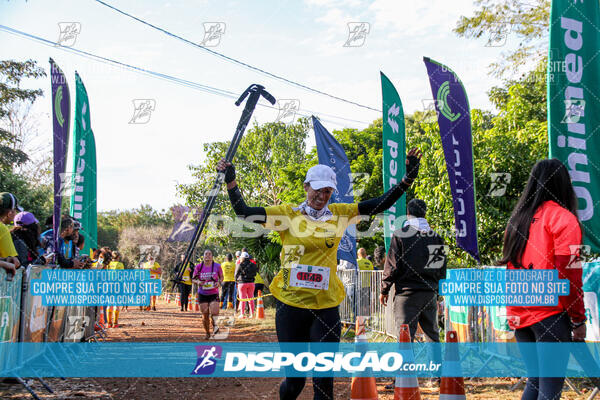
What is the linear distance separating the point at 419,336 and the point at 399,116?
12.8ft

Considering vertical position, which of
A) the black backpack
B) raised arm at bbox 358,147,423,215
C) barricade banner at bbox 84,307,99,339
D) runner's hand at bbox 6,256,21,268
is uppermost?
raised arm at bbox 358,147,423,215

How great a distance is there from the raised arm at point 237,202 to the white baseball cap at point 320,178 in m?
0.43

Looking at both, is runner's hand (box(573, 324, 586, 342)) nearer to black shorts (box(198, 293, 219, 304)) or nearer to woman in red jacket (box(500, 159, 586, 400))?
woman in red jacket (box(500, 159, 586, 400))

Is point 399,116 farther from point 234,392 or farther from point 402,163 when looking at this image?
point 234,392

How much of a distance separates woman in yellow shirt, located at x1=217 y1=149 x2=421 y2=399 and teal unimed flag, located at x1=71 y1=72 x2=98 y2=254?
6.87 metres

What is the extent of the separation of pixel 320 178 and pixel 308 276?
74 cm

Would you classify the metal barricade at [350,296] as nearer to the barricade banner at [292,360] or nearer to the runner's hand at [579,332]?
the barricade banner at [292,360]

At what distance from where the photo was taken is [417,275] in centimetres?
592

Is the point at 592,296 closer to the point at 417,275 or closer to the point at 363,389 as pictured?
the point at 417,275

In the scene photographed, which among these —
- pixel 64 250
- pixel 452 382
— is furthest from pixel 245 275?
pixel 452 382

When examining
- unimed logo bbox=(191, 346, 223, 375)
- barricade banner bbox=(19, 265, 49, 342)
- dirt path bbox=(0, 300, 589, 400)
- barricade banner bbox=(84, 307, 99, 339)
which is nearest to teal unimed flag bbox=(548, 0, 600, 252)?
dirt path bbox=(0, 300, 589, 400)

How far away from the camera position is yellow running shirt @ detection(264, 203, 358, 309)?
378 centimetres

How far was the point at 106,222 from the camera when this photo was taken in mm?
73438

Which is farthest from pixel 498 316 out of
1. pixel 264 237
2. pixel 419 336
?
pixel 264 237
